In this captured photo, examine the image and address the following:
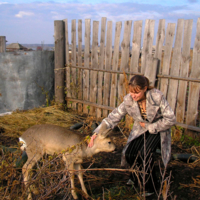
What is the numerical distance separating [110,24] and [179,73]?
2.30 metres

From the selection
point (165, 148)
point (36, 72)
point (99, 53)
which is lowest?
point (165, 148)

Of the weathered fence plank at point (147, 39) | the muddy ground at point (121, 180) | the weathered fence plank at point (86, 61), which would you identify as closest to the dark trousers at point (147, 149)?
the muddy ground at point (121, 180)

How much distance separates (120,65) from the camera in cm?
662

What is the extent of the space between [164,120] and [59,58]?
5.11 metres

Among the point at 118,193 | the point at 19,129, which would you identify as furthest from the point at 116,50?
the point at 118,193

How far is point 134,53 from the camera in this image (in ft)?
20.6

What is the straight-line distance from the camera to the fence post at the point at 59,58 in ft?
25.5

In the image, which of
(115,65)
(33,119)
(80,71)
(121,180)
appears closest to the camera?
(121,180)

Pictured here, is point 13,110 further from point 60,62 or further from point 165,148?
point 165,148

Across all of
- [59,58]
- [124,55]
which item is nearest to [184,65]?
[124,55]

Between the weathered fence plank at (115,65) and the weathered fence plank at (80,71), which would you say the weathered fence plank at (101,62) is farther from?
the weathered fence plank at (80,71)

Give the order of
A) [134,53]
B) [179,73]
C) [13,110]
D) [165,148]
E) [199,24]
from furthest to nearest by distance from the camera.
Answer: [13,110] < [134,53] < [179,73] < [199,24] < [165,148]

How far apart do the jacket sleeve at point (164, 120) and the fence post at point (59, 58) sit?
4.87 m

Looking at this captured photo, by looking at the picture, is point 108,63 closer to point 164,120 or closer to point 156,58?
point 156,58
